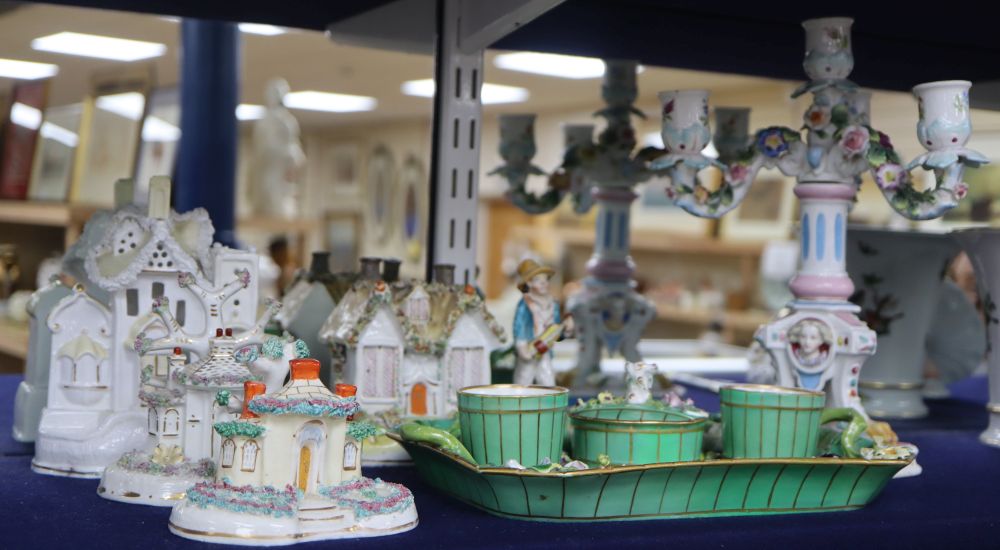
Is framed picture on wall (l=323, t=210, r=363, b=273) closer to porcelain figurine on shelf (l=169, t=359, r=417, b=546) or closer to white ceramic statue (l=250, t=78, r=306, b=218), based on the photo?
white ceramic statue (l=250, t=78, r=306, b=218)

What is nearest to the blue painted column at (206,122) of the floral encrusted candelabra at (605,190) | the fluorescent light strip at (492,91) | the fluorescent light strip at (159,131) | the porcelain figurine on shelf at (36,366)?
the fluorescent light strip at (159,131)

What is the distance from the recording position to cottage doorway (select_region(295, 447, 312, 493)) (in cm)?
93

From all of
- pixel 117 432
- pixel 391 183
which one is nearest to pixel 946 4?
pixel 117 432

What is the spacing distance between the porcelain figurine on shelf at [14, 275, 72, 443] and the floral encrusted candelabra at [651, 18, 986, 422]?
708 mm

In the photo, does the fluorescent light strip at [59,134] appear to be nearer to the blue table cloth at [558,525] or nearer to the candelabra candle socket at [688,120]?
the blue table cloth at [558,525]

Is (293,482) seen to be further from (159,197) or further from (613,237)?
(613,237)

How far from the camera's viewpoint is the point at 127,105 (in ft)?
9.29

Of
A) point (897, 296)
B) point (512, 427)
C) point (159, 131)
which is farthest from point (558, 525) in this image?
point (159, 131)

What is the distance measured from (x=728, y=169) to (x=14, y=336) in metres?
2.06

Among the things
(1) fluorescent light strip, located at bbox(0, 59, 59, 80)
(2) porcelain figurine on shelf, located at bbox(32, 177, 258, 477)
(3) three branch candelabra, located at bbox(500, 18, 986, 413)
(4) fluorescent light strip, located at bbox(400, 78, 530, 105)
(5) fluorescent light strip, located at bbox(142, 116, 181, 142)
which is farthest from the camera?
(4) fluorescent light strip, located at bbox(400, 78, 530, 105)

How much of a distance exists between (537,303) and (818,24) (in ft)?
1.58

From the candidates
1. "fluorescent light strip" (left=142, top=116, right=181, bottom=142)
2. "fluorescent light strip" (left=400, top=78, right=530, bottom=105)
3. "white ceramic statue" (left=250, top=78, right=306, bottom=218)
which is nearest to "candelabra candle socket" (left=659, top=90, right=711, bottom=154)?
"fluorescent light strip" (left=142, top=116, right=181, bottom=142)

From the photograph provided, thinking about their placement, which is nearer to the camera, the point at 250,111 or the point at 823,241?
the point at 823,241

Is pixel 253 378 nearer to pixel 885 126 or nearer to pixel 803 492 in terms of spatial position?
pixel 803 492
